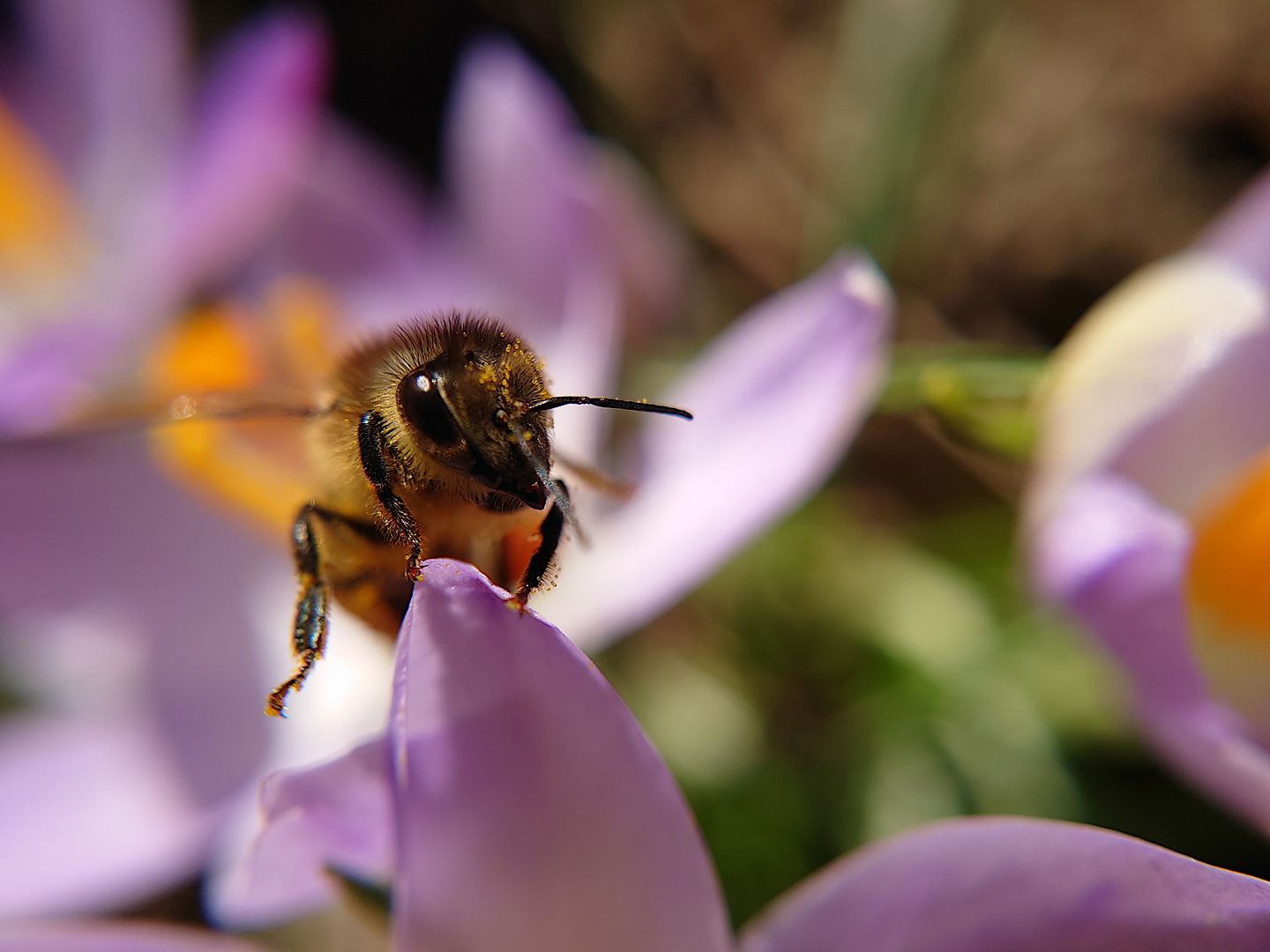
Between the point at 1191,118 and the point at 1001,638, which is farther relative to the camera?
the point at 1191,118

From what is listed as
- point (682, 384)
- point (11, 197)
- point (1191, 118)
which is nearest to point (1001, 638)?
point (682, 384)

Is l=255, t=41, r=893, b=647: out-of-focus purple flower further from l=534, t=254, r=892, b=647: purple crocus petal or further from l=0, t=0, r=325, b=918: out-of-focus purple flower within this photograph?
l=0, t=0, r=325, b=918: out-of-focus purple flower

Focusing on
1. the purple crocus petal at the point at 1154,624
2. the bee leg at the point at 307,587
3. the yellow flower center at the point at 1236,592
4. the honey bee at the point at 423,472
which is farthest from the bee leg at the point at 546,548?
the yellow flower center at the point at 1236,592

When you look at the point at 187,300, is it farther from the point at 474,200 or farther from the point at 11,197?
the point at 474,200

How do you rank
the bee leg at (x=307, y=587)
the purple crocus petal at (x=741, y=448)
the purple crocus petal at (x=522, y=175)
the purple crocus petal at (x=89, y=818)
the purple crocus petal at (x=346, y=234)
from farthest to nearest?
the purple crocus petal at (x=346, y=234) → the purple crocus petal at (x=522, y=175) → the purple crocus petal at (x=89, y=818) → the purple crocus petal at (x=741, y=448) → the bee leg at (x=307, y=587)

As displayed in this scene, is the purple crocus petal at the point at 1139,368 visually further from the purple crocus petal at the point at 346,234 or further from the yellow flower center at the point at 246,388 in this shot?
the purple crocus petal at the point at 346,234

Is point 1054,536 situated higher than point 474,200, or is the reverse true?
point 474,200

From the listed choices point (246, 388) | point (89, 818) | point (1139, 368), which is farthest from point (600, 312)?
point (89, 818)

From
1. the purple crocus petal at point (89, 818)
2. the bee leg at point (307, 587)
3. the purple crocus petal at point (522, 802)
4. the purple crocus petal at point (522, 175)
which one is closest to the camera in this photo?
the purple crocus petal at point (522, 802)
